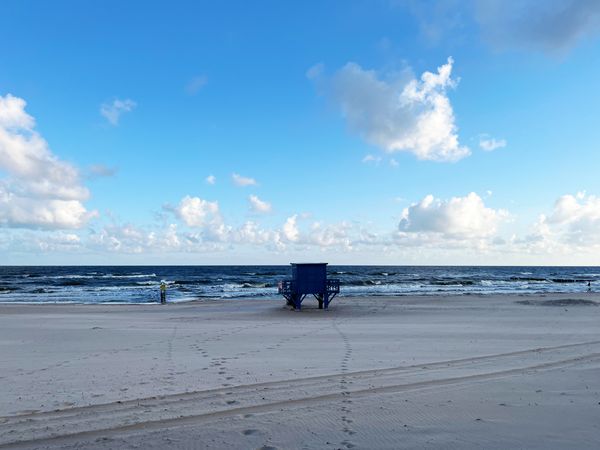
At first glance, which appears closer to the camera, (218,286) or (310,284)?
(310,284)

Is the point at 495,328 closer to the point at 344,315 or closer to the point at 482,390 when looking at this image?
the point at 344,315

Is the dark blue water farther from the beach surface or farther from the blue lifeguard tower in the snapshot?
the beach surface

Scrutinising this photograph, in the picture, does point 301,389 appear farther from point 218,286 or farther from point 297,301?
point 218,286

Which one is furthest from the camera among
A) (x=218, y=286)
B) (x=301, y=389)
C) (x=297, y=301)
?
(x=218, y=286)

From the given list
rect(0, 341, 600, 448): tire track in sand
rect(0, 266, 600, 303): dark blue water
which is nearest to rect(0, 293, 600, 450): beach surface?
rect(0, 341, 600, 448): tire track in sand

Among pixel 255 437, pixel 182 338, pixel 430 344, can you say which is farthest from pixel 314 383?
pixel 182 338

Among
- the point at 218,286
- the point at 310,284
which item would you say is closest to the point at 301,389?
the point at 310,284

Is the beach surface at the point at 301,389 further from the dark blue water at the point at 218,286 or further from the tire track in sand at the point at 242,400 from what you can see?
the dark blue water at the point at 218,286

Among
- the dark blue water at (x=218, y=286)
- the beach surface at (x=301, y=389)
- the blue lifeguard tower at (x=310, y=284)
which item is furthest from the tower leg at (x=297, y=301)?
the dark blue water at (x=218, y=286)

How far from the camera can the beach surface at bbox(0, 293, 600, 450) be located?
5203 millimetres

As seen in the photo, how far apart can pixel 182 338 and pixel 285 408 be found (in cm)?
772

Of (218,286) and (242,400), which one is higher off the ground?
(242,400)

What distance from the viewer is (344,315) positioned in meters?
21.1

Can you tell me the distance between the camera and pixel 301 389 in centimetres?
718
